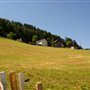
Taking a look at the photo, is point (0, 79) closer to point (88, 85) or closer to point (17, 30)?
point (88, 85)

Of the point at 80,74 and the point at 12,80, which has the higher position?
the point at 12,80

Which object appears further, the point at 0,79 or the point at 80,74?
the point at 80,74

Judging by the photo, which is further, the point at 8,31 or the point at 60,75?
the point at 8,31

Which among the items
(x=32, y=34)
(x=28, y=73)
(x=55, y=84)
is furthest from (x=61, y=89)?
(x=32, y=34)

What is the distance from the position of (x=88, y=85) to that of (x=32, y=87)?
11.3ft

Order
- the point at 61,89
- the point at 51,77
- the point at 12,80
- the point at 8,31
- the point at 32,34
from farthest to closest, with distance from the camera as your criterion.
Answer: the point at 32,34, the point at 8,31, the point at 51,77, the point at 61,89, the point at 12,80

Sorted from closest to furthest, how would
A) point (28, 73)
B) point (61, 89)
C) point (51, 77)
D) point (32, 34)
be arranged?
1. point (61, 89)
2. point (51, 77)
3. point (28, 73)
4. point (32, 34)

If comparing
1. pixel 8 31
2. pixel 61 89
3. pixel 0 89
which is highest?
pixel 8 31

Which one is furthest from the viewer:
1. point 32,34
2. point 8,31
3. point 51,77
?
point 32,34

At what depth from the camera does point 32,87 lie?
17000 mm

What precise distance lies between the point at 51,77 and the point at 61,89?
353 centimetres

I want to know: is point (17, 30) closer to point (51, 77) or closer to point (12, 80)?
point (51, 77)

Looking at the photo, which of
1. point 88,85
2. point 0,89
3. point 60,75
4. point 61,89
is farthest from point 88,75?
point 0,89

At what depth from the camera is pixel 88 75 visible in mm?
21344
